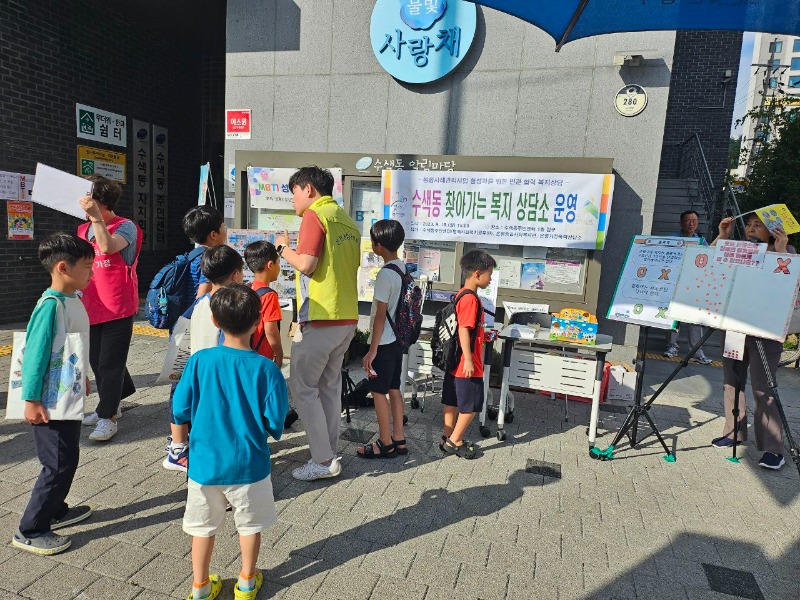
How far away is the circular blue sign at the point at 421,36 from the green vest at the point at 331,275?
388 centimetres

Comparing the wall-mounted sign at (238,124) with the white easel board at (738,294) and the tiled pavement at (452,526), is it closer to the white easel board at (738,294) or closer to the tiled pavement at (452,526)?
the tiled pavement at (452,526)

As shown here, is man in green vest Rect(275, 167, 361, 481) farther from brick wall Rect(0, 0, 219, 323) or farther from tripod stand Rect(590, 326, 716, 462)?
brick wall Rect(0, 0, 219, 323)

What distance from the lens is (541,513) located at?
129 inches

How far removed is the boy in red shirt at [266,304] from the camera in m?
3.19

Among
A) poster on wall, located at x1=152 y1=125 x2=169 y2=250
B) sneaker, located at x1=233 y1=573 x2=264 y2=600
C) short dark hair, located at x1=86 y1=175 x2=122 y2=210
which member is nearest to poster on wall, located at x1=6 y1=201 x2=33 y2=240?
poster on wall, located at x1=152 y1=125 x2=169 y2=250

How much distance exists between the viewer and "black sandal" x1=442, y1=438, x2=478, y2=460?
4012 millimetres

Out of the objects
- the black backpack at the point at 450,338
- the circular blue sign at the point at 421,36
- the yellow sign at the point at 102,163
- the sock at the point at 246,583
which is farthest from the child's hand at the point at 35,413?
the yellow sign at the point at 102,163

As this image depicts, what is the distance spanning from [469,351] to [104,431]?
2895 millimetres

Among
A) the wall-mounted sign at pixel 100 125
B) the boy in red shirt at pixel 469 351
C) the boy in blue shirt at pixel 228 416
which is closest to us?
the boy in blue shirt at pixel 228 416

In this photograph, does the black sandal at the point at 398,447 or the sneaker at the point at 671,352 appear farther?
the sneaker at the point at 671,352

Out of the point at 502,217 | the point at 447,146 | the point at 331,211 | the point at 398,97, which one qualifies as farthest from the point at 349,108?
the point at 331,211

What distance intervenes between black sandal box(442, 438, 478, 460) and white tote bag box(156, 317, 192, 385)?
81.4 inches

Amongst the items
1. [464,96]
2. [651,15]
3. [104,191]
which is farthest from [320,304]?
[464,96]

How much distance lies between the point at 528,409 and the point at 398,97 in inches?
167
